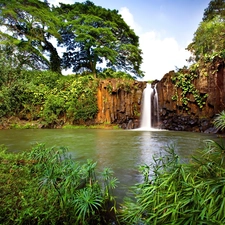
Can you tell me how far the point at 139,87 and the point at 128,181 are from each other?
499 inches

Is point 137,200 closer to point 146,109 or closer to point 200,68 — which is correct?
point 200,68

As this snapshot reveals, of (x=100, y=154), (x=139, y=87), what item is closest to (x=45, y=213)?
(x=100, y=154)

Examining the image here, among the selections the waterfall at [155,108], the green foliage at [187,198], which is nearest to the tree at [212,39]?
the waterfall at [155,108]

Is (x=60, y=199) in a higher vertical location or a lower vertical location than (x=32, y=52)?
lower

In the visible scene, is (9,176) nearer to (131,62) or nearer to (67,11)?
(131,62)

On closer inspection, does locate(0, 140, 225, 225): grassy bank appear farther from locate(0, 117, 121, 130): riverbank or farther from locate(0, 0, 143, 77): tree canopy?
locate(0, 0, 143, 77): tree canopy

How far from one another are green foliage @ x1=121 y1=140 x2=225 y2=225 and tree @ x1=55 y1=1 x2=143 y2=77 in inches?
685

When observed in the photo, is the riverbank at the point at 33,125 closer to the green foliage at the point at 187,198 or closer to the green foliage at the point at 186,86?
the green foliage at the point at 186,86

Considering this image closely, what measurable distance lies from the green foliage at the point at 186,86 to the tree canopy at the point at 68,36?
24.4 feet

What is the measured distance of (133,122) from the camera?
14.9 meters

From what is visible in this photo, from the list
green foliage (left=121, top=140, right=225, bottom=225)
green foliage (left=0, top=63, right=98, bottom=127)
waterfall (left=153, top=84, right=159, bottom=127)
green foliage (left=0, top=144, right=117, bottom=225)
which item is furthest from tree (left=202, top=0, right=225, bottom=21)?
green foliage (left=0, top=144, right=117, bottom=225)

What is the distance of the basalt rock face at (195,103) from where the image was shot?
1114cm

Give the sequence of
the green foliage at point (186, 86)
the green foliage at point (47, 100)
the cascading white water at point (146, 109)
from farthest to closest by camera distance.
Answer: the green foliage at point (47, 100) < the cascading white water at point (146, 109) < the green foliage at point (186, 86)

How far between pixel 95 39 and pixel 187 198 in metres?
18.7
